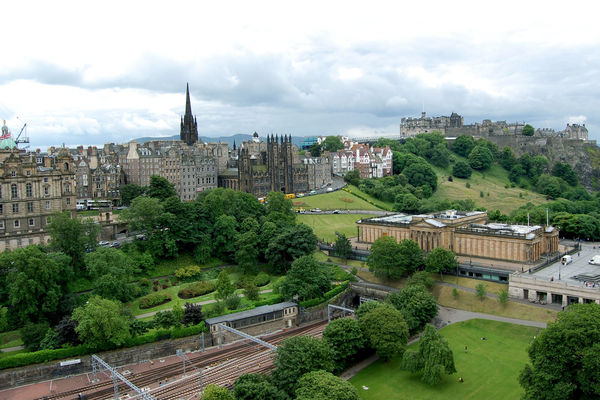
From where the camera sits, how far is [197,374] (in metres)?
46.3

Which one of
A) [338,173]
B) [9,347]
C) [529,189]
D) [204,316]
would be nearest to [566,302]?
[204,316]

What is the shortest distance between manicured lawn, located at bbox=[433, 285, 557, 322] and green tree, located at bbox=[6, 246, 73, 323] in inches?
1695

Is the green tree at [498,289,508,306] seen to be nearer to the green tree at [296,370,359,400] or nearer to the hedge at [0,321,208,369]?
the green tree at [296,370,359,400]

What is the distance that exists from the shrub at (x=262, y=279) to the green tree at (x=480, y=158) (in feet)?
349

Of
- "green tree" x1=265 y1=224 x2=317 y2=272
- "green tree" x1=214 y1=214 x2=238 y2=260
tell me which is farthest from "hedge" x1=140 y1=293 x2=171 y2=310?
"green tree" x1=265 y1=224 x2=317 y2=272

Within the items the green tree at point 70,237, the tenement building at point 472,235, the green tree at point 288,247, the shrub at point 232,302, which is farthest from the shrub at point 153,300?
the tenement building at point 472,235

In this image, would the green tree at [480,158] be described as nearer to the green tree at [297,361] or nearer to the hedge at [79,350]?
the hedge at [79,350]

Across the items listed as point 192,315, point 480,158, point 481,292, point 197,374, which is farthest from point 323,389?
point 480,158

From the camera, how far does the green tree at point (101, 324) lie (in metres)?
48.3

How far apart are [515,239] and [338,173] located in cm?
7697

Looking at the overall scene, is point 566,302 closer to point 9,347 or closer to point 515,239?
point 515,239

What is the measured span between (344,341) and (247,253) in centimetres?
2849

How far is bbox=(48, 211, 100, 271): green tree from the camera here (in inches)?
2406

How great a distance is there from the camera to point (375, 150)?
147625 millimetres
